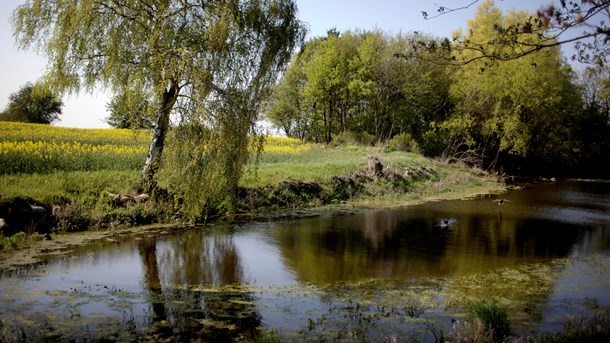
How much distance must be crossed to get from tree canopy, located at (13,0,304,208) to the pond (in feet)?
10.9

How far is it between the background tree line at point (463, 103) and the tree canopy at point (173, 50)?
2409 cm

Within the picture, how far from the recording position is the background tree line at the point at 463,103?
36156 mm

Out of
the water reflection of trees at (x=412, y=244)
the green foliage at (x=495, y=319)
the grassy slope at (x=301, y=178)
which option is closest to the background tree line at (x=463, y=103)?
A: the grassy slope at (x=301, y=178)

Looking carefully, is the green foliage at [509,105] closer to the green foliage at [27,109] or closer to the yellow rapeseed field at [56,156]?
the yellow rapeseed field at [56,156]

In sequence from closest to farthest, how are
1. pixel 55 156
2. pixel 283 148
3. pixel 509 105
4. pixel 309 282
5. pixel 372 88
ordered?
pixel 309 282 → pixel 55 156 → pixel 283 148 → pixel 509 105 → pixel 372 88

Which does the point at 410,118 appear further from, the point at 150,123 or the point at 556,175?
the point at 150,123

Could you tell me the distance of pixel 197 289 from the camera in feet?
27.4

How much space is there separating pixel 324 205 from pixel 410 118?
24.0 metres

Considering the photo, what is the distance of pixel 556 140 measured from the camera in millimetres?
39750

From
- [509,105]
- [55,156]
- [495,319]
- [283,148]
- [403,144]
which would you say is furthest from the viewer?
[509,105]

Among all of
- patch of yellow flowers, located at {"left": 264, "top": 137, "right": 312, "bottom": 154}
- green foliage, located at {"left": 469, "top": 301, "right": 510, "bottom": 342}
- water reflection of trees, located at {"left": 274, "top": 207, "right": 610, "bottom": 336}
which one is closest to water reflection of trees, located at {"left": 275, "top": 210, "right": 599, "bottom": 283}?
water reflection of trees, located at {"left": 274, "top": 207, "right": 610, "bottom": 336}

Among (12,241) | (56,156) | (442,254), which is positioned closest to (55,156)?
(56,156)

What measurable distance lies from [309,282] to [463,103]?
111 ft

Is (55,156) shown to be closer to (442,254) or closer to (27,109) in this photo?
(442,254)
